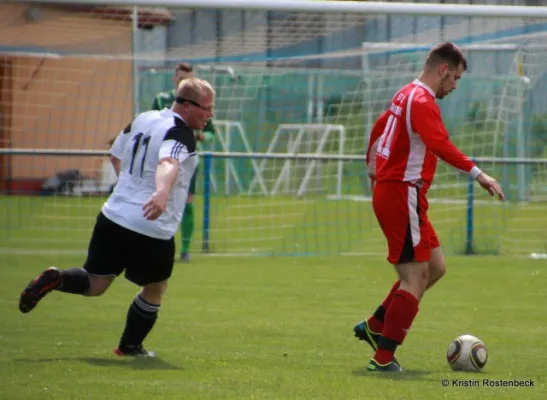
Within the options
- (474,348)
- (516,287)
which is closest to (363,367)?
(474,348)

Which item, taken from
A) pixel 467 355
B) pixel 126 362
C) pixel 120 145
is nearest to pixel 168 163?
pixel 120 145

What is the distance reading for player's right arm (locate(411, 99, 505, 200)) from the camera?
6492 mm

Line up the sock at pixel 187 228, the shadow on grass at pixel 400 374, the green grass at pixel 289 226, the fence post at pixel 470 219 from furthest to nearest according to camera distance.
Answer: the green grass at pixel 289 226 → the fence post at pixel 470 219 → the sock at pixel 187 228 → the shadow on grass at pixel 400 374

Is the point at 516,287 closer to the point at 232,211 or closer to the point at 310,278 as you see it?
the point at 310,278

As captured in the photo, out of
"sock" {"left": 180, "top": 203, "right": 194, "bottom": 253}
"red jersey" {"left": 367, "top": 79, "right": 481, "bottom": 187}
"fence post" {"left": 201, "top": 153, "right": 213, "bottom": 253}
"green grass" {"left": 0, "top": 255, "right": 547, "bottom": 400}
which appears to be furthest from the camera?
"fence post" {"left": 201, "top": 153, "right": 213, "bottom": 253}

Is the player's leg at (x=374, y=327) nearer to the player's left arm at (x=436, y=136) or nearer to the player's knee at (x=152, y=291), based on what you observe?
the player's left arm at (x=436, y=136)

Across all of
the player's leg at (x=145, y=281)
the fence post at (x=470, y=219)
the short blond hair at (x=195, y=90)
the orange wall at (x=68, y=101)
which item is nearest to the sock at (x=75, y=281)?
the player's leg at (x=145, y=281)

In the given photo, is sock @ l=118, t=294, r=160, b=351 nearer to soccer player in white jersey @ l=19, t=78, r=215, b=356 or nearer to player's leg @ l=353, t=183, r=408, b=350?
soccer player in white jersey @ l=19, t=78, r=215, b=356

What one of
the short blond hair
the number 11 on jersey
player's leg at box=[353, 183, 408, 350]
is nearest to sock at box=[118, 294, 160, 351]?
the number 11 on jersey

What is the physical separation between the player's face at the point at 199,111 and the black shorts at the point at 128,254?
2.36 feet

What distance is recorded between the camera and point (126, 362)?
6.84m

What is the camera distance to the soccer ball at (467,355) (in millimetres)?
6688

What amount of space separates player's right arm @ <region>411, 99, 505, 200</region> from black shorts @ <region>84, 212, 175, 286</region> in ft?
5.38

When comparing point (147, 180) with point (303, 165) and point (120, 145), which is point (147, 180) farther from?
point (303, 165)
